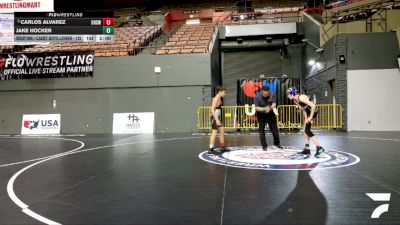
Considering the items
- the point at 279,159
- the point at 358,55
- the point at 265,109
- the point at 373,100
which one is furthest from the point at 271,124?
the point at 358,55

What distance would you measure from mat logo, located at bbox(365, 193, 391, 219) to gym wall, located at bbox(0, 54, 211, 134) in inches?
549

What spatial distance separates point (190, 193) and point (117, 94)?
14941mm

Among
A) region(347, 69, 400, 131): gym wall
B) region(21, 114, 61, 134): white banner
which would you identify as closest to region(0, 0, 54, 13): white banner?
region(21, 114, 61, 134): white banner

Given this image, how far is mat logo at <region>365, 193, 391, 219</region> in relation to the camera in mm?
3712

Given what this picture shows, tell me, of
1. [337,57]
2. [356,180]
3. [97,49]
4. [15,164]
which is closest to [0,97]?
[97,49]

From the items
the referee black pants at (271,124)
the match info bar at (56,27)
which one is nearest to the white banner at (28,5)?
the match info bar at (56,27)

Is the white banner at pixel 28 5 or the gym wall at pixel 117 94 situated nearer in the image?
the white banner at pixel 28 5

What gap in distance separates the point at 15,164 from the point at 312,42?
18.3 metres

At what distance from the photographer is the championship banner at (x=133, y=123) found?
18281 mm

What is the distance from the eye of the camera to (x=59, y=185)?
214 inches

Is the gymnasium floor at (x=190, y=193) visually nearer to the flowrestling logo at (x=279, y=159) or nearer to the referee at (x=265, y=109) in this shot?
the flowrestling logo at (x=279, y=159)

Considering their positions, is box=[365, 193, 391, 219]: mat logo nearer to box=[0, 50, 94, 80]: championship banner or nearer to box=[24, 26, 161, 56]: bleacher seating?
box=[24, 26, 161, 56]: bleacher seating

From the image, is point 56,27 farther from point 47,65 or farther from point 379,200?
point 379,200

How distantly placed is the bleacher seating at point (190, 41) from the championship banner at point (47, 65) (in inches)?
166
